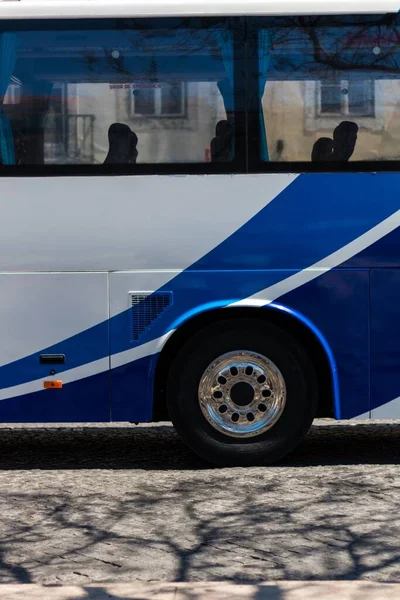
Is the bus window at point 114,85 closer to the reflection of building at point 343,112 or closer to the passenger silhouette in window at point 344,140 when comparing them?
the reflection of building at point 343,112

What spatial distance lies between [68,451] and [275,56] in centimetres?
341

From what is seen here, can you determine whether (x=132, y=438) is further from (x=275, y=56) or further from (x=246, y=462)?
(x=275, y=56)

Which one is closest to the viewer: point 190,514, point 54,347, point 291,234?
point 190,514

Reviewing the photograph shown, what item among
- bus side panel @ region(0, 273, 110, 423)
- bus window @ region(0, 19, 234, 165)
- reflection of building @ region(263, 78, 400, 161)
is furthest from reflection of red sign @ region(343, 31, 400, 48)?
bus side panel @ region(0, 273, 110, 423)

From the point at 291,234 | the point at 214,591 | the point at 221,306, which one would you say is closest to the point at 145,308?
the point at 221,306

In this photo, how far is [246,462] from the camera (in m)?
8.16

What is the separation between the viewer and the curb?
489cm

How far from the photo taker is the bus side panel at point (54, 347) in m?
8.05

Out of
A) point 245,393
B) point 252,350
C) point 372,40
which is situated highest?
point 372,40

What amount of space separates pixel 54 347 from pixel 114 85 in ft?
6.07

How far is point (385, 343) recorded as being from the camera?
8.09 meters

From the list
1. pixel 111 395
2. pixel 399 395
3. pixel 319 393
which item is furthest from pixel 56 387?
pixel 399 395

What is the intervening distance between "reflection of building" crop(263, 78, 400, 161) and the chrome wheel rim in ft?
4.72

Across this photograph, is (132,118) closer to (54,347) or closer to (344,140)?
→ (344,140)
